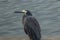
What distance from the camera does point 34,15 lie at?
9422 millimetres

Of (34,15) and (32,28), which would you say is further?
(34,15)

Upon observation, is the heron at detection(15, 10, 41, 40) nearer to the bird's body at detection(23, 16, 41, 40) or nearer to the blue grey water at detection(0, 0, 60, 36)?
the bird's body at detection(23, 16, 41, 40)

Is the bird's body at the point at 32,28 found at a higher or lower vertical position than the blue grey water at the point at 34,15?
higher

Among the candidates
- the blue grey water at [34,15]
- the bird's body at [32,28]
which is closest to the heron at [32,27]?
the bird's body at [32,28]

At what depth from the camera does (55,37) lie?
7.19m

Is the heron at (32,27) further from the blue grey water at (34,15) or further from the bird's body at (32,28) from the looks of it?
the blue grey water at (34,15)

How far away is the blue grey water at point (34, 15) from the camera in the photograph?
26.2 ft

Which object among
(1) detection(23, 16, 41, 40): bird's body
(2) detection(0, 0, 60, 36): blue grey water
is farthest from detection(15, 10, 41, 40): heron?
(2) detection(0, 0, 60, 36): blue grey water

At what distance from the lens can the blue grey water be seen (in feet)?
26.2

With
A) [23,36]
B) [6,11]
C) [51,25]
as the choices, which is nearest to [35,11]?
[6,11]

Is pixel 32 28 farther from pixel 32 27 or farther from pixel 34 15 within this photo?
pixel 34 15

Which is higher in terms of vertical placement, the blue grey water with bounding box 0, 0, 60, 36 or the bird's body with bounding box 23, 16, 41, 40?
the bird's body with bounding box 23, 16, 41, 40

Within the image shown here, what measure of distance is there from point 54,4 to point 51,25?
2.61 metres

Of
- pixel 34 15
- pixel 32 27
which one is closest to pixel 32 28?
pixel 32 27
